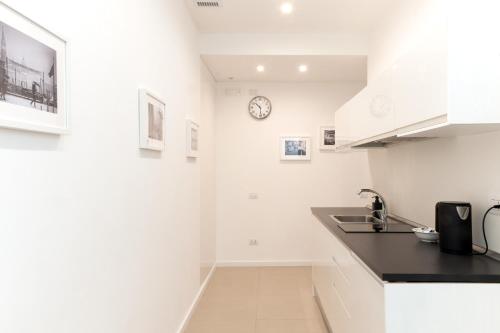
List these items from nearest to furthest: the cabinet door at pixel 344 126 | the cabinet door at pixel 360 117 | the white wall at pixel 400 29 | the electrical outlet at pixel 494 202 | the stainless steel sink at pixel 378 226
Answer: the electrical outlet at pixel 494 202
the white wall at pixel 400 29
the stainless steel sink at pixel 378 226
the cabinet door at pixel 360 117
the cabinet door at pixel 344 126

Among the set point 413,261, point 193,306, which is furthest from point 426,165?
point 193,306

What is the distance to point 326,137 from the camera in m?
4.72

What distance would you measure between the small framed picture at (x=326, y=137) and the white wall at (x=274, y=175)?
0.08m

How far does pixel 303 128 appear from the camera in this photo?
4.74 m

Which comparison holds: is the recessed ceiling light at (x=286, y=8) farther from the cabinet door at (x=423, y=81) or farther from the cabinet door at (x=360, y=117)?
the cabinet door at (x=423, y=81)

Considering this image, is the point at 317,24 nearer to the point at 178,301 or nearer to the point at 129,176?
the point at 129,176

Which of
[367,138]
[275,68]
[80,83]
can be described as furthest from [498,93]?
[275,68]

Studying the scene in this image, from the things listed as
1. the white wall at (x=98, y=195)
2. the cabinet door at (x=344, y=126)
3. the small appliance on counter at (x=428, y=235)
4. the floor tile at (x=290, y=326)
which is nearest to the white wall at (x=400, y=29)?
the cabinet door at (x=344, y=126)

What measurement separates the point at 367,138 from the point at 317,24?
1.48m

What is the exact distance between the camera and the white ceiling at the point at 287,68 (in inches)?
144

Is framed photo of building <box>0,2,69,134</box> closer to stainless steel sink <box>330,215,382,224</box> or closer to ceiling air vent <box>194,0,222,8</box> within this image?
ceiling air vent <box>194,0,222,8</box>

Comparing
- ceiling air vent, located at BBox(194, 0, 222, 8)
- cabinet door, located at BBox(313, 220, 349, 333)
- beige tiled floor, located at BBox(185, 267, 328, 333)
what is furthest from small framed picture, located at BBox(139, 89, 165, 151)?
beige tiled floor, located at BBox(185, 267, 328, 333)

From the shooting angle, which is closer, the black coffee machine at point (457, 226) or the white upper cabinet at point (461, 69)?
the white upper cabinet at point (461, 69)

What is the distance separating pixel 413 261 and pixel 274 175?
318cm
